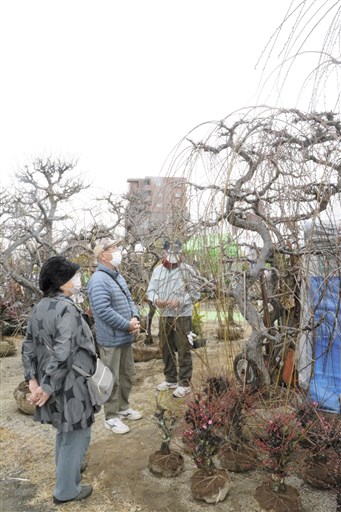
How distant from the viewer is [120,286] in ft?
11.3

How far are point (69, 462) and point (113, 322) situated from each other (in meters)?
1.09

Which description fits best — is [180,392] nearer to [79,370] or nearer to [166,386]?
[166,386]

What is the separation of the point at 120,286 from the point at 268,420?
5.30ft

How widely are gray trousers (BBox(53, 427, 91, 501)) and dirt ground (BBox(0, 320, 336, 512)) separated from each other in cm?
7

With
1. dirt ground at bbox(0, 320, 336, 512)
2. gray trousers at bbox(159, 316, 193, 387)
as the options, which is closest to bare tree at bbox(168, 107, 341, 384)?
dirt ground at bbox(0, 320, 336, 512)

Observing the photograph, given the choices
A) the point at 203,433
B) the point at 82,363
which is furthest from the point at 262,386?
the point at 82,363

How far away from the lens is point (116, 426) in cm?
329

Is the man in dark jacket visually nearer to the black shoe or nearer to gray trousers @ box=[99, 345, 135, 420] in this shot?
gray trousers @ box=[99, 345, 135, 420]

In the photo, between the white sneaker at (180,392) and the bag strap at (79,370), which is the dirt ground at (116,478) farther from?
the bag strap at (79,370)

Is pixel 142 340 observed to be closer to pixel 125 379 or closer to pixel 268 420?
pixel 125 379

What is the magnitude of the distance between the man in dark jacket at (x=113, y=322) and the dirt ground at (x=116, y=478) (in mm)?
218

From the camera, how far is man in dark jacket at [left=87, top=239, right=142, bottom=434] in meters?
3.22

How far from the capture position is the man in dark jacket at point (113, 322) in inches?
127

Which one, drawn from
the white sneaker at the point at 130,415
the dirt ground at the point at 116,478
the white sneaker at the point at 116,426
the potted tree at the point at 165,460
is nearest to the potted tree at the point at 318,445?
the dirt ground at the point at 116,478
